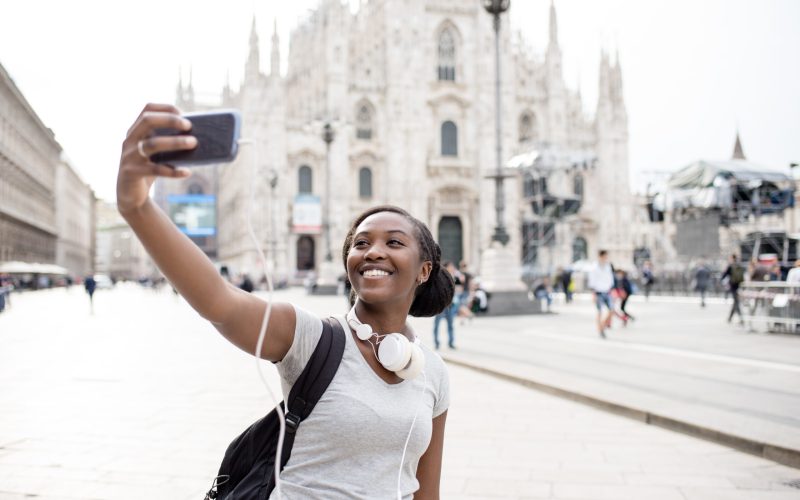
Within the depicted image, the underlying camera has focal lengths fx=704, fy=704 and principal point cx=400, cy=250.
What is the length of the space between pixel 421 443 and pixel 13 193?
46483 mm

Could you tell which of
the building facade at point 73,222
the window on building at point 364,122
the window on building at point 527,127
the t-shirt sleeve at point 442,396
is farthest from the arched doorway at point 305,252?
the t-shirt sleeve at point 442,396

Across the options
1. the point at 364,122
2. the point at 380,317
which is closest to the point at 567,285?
the point at 364,122

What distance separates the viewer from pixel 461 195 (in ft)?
137

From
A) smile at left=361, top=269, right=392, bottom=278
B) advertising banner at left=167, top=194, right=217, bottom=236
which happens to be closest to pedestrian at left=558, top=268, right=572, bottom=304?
smile at left=361, top=269, right=392, bottom=278

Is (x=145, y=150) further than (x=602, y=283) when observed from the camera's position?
No

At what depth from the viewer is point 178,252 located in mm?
1380

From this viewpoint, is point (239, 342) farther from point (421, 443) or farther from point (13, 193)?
point (13, 193)

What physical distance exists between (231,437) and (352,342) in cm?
339

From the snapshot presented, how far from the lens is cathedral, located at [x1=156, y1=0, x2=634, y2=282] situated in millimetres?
37938

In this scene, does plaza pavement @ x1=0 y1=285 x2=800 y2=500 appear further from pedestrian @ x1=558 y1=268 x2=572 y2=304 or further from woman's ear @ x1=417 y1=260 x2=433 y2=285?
pedestrian @ x1=558 y1=268 x2=572 y2=304

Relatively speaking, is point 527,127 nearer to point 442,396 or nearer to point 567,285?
point 567,285

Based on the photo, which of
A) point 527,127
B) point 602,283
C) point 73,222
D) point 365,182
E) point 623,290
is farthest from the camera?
point 73,222

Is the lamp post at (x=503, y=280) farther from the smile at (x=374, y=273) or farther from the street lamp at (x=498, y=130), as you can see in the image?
the smile at (x=374, y=273)

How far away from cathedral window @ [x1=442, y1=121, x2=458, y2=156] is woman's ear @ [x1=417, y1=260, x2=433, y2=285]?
3978cm
